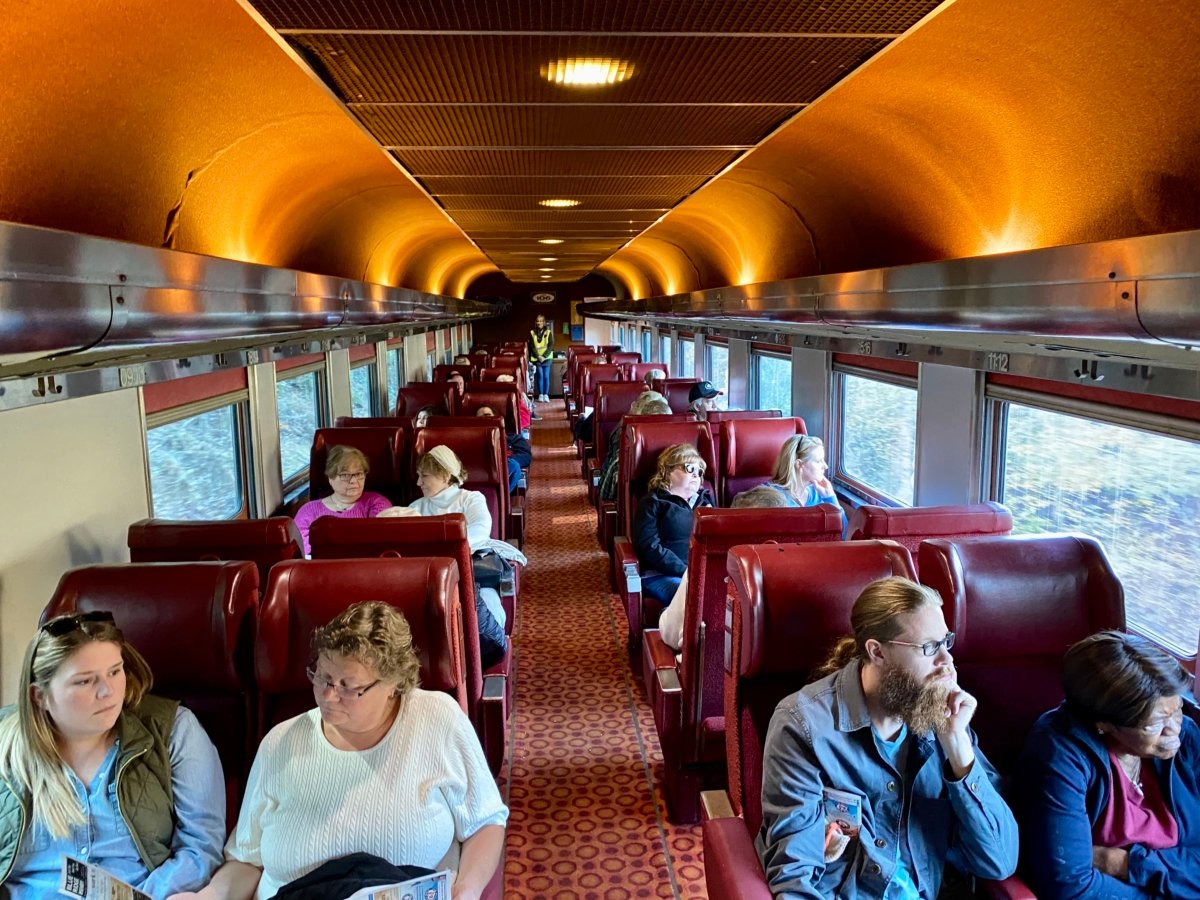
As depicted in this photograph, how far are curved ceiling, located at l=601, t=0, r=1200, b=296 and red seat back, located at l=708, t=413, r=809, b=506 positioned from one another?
50.8 inches

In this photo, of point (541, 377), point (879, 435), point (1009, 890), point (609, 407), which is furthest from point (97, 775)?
point (541, 377)

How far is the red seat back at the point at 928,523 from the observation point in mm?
3475

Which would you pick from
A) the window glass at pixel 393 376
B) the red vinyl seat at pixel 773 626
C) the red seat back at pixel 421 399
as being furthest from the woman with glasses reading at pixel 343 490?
the window glass at pixel 393 376

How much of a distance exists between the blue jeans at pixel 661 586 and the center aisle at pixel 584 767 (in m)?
0.60

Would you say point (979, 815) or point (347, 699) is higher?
point (347, 699)

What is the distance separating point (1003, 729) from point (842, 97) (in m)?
2.28

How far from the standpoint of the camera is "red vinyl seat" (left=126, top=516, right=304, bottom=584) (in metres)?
3.60

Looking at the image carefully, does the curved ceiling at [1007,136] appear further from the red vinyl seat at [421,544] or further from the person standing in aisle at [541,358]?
the person standing in aisle at [541,358]

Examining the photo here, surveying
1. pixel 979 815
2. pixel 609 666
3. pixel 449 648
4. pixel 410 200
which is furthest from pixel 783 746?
pixel 410 200

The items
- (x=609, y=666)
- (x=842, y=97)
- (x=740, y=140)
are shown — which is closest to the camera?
(x=740, y=140)

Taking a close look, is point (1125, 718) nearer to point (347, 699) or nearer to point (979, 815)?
point (979, 815)

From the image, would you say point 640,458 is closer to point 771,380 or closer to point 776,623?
point 776,623

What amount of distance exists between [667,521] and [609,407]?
159 inches

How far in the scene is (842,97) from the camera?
342 cm
